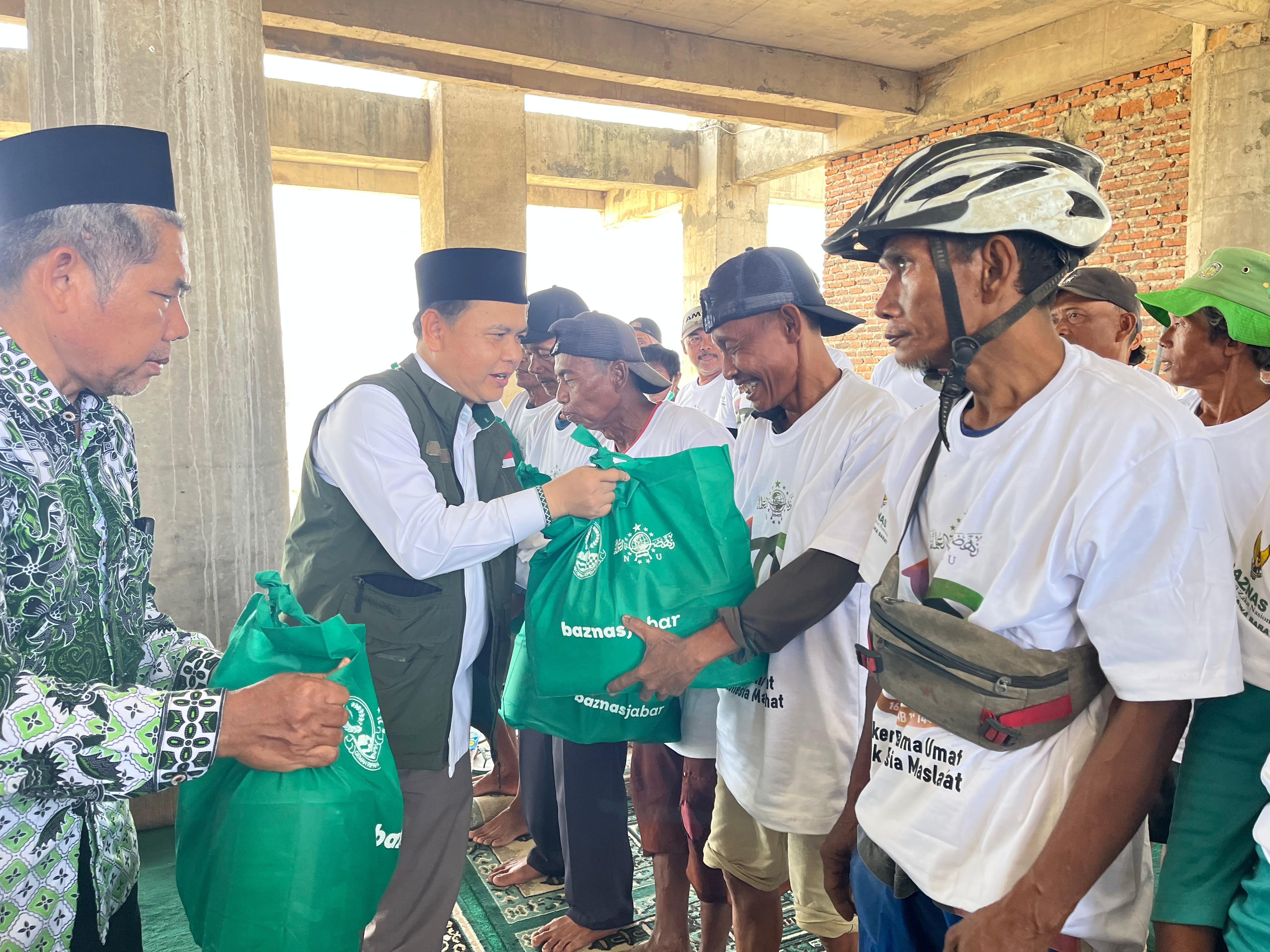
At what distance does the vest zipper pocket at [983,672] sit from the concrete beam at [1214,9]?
6.12 meters

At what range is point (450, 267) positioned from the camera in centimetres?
239

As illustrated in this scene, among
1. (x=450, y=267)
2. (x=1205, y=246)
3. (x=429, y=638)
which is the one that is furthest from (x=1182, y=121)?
(x=429, y=638)

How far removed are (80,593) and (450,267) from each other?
1328 mm

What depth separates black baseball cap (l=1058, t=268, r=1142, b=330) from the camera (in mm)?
2992

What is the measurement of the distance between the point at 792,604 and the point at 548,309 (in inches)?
95.2

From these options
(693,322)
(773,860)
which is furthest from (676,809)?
(693,322)

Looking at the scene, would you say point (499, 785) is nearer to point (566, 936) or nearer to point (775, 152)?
point (566, 936)

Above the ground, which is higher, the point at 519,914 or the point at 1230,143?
the point at 1230,143

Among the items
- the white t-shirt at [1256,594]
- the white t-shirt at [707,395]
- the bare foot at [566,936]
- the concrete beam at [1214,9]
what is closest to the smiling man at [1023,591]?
the white t-shirt at [1256,594]

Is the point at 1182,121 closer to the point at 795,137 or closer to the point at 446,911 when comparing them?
the point at 795,137

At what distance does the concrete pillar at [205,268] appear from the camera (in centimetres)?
310

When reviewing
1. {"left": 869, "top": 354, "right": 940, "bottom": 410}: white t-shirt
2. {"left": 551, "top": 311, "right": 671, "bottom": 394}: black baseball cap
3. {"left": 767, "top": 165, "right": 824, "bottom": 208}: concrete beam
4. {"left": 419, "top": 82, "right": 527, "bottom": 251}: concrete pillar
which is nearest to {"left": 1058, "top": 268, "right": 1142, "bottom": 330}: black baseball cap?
{"left": 869, "top": 354, "right": 940, "bottom": 410}: white t-shirt

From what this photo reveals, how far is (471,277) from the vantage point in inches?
93.8

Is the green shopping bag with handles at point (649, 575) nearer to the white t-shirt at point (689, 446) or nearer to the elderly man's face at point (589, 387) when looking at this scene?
the white t-shirt at point (689, 446)
